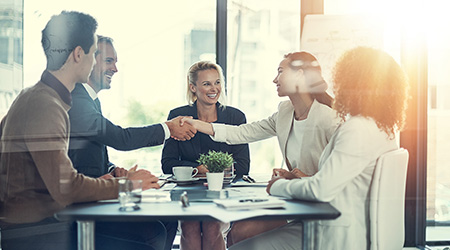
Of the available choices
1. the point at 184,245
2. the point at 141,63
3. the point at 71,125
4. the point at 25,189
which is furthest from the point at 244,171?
the point at 25,189

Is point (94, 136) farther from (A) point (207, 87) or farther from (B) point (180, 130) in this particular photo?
(A) point (207, 87)

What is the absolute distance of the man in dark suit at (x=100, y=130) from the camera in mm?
1977

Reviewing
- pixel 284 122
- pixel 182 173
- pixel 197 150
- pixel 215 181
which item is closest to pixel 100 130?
pixel 182 173

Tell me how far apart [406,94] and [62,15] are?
4.87 feet

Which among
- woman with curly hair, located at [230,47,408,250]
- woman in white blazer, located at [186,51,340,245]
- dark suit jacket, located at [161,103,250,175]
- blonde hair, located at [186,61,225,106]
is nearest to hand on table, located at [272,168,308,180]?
woman in white blazer, located at [186,51,340,245]

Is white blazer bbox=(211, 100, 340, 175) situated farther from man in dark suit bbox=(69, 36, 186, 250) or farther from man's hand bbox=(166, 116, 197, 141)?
man in dark suit bbox=(69, 36, 186, 250)

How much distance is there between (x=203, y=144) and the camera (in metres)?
2.62

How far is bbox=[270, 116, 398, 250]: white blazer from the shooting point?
1.54 m

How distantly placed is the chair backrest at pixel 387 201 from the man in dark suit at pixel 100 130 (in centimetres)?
108

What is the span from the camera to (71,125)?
1.91 m

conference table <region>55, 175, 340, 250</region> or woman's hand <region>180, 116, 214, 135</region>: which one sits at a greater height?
woman's hand <region>180, 116, 214, 135</region>

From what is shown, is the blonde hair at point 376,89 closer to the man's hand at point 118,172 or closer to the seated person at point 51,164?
the seated person at point 51,164

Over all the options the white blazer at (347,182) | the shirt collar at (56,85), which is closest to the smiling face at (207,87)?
the shirt collar at (56,85)

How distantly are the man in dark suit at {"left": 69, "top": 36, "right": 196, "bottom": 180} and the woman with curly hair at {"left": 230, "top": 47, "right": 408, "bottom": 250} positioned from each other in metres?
0.82
